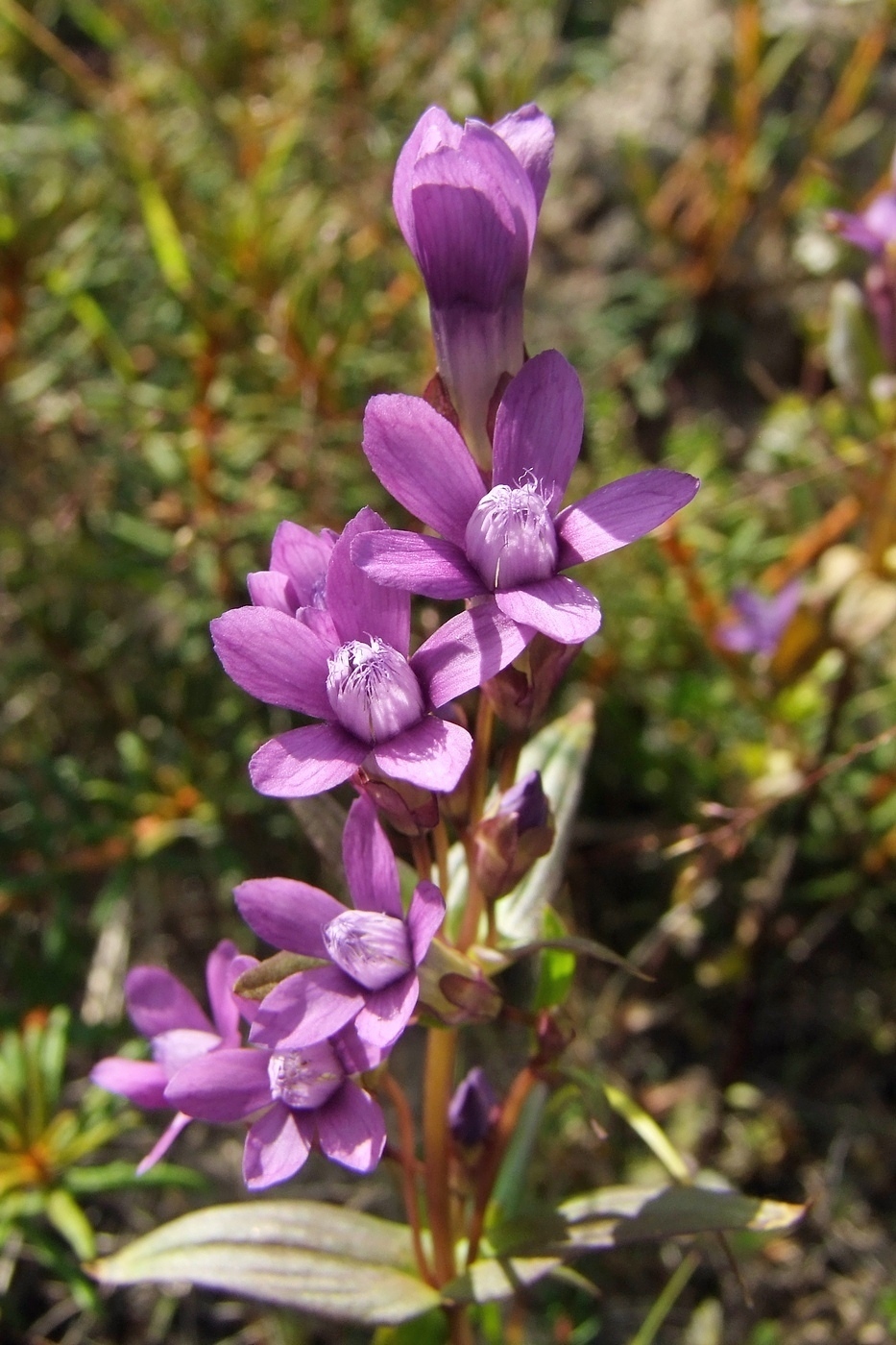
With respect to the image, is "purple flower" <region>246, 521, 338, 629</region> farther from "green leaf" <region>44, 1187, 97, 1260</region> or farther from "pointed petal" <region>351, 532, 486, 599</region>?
"green leaf" <region>44, 1187, 97, 1260</region>

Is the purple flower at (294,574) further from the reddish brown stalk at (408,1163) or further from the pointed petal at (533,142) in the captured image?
the reddish brown stalk at (408,1163)

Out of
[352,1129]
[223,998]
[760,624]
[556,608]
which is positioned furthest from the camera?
[760,624]

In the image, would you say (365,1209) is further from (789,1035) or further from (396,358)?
(396,358)

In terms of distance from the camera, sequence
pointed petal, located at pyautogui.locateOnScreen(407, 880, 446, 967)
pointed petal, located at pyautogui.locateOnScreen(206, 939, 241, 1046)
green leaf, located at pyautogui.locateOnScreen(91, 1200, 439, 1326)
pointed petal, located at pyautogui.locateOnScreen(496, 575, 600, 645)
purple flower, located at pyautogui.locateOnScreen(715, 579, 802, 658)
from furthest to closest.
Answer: purple flower, located at pyautogui.locateOnScreen(715, 579, 802, 658) < green leaf, located at pyautogui.locateOnScreen(91, 1200, 439, 1326) < pointed petal, located at pyautogui.locateOnScreen(206, 939, 241, 1046) < pointed petal, located at pyautogui.locateOnScreen(407, 880, 446, 967) < pointed petal, located at pyautogui.locateOnScreen(496, 575, 600, 645)

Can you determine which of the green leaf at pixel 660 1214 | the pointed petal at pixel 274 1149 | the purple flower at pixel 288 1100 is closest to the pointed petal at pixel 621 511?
the purple flower at pixel 288 1100

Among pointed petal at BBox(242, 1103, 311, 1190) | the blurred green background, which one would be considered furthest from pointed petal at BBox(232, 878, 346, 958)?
the blurred green background

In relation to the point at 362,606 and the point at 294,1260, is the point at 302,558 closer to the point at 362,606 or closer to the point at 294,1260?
the point at 362,606

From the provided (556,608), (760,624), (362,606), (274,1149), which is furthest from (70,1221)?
(760,624)
